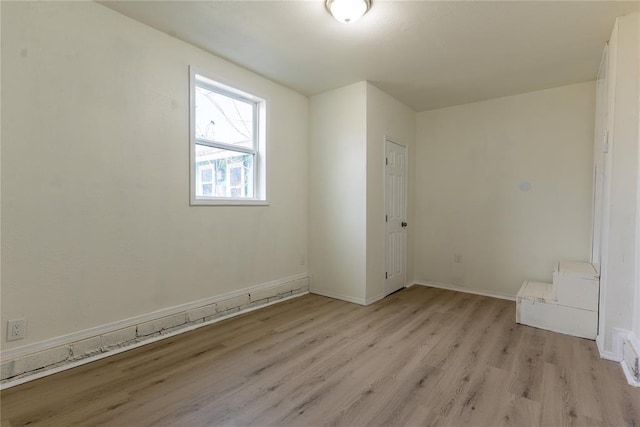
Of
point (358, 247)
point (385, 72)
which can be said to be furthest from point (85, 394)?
point (385, 72)

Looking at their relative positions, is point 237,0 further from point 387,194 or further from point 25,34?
point 387,194

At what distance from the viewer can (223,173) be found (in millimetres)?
3281

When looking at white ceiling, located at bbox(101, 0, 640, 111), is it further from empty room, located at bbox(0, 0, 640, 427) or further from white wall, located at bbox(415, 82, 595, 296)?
white wall, located at bbox(415, 82, 595, 296)

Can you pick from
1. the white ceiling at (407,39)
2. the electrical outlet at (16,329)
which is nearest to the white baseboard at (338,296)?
the white ceiling at (407,39)

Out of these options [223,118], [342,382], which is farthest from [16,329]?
[223,118]

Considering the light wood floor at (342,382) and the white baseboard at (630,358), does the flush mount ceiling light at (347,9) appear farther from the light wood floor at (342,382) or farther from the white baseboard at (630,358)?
the white baseboard at (630,358)

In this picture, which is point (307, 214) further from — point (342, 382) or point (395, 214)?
point (342, 382)

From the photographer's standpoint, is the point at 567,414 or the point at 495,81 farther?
the point at 495,81

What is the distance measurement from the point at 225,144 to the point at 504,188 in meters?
3.41

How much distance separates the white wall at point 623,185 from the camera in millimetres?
2252

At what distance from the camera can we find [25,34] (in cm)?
199

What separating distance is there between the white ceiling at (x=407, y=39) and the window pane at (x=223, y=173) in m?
0.92

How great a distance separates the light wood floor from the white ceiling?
8.28ft

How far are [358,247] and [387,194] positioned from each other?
85 centimetres
